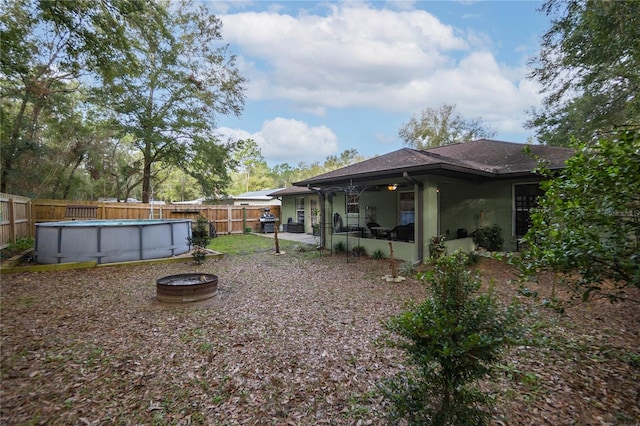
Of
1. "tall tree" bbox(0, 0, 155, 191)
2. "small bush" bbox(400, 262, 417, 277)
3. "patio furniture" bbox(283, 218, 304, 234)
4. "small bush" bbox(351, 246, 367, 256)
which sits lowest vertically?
"small bush" bbox(400, 262, 417, 277)

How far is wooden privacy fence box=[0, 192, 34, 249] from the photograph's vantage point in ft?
25.6

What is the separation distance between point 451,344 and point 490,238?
8.30 m

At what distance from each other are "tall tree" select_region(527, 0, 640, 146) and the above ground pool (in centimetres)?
994

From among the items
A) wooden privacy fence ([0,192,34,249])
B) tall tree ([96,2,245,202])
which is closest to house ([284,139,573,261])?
tall tree ([96,2,245,202])

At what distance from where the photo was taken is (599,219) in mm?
2107

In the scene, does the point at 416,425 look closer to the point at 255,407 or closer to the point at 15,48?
the point at 255,407

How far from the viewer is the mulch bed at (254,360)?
7.73 ft

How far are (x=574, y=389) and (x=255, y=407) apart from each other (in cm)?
291

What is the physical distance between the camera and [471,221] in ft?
32.5

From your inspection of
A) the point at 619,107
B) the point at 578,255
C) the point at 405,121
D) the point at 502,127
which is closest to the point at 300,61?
the point at 619,107

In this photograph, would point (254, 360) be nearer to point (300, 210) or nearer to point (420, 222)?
point (420, 222)

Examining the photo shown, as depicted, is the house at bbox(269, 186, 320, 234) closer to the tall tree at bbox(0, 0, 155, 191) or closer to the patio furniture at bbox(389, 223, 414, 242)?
the patio furniture at bbox(389, 223, 414, 242)

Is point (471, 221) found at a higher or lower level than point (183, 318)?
higher

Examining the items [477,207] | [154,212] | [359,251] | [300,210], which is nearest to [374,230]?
[359,251]
